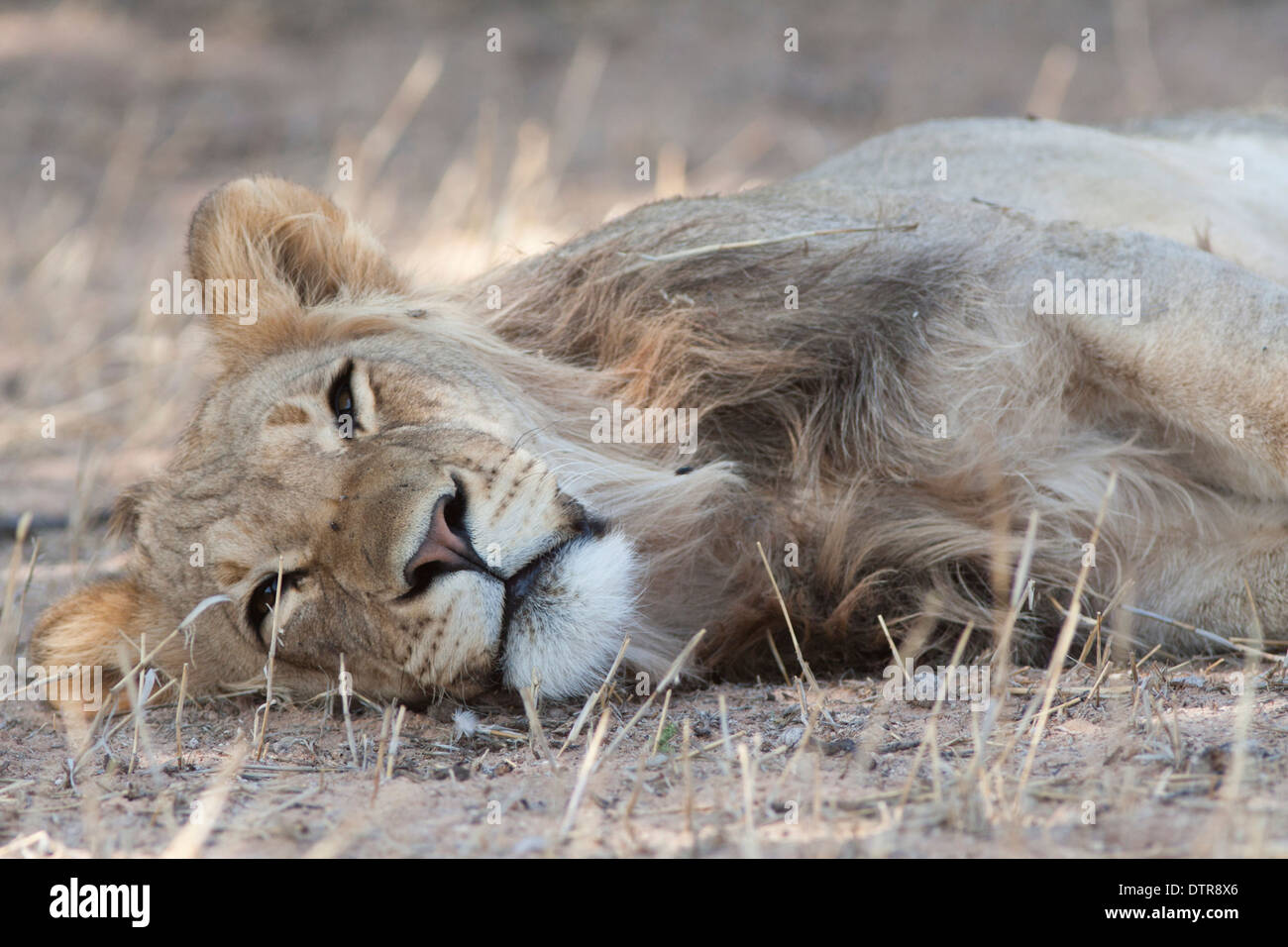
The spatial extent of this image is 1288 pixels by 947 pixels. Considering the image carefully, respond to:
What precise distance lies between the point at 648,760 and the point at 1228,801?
1006 mm

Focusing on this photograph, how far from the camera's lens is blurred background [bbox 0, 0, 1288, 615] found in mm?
8164

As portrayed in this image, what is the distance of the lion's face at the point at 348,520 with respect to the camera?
261 cm

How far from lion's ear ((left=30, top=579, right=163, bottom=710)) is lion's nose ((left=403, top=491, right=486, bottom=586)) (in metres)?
1.01

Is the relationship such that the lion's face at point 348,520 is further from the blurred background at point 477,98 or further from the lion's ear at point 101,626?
the blurred background at point 477,98

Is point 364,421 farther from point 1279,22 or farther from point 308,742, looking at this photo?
point 1279,22

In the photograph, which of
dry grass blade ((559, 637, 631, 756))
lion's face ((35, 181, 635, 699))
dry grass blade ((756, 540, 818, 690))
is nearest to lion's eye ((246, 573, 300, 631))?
lion's face ((35, 181, 635, 699))

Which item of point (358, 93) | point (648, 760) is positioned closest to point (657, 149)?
point (358, 93)

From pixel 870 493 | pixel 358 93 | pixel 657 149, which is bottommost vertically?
pixel 870 493

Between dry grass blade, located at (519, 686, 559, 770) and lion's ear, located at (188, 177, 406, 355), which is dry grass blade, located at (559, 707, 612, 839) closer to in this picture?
dry grass blade, located at (519, 686, 559, 770)

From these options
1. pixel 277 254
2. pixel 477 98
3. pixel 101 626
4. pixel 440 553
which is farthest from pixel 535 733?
pixel 477 98

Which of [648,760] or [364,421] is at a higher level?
[364,421]

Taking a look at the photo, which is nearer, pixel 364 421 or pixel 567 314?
pixel 364 421

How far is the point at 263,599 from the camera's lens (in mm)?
2949
